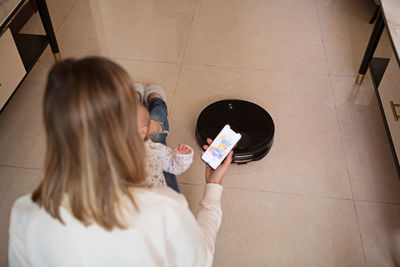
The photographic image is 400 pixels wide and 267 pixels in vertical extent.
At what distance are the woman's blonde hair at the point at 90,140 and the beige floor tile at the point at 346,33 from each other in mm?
1882

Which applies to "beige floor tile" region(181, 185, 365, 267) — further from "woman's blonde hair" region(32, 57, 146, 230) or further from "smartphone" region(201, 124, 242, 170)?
"woman's blonde hair" region(32, 57, 146, 230)

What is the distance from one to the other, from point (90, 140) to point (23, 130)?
148 centimetres

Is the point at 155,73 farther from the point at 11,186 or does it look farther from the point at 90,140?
the point at 90,140

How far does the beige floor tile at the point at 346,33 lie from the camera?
2430 mm

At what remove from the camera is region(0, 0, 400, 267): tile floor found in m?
1.65

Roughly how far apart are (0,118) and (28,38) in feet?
1.66

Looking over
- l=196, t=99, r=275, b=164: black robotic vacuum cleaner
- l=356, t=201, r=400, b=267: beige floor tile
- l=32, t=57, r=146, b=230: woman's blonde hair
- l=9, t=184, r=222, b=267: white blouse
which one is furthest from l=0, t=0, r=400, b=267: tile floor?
l=32, t=57, r=146, b=230: woman's blonde hair

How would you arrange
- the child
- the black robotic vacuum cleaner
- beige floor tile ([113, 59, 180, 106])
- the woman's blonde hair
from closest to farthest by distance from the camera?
1. the woman's blonde hair
2. the child
3. the black robotic vacuum cleaner
4. beige floor tile ([113, 59, 180, 106])

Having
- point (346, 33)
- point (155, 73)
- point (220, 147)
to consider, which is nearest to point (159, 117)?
point (220, 147)

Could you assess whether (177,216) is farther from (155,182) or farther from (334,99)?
(334,99)

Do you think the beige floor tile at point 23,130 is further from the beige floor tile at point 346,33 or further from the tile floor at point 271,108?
the beige floor tile at point 346,33

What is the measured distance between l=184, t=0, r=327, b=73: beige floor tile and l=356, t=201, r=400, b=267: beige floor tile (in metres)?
0.96

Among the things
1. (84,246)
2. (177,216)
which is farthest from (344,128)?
(84,246)

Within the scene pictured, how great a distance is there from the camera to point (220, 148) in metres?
1.63
